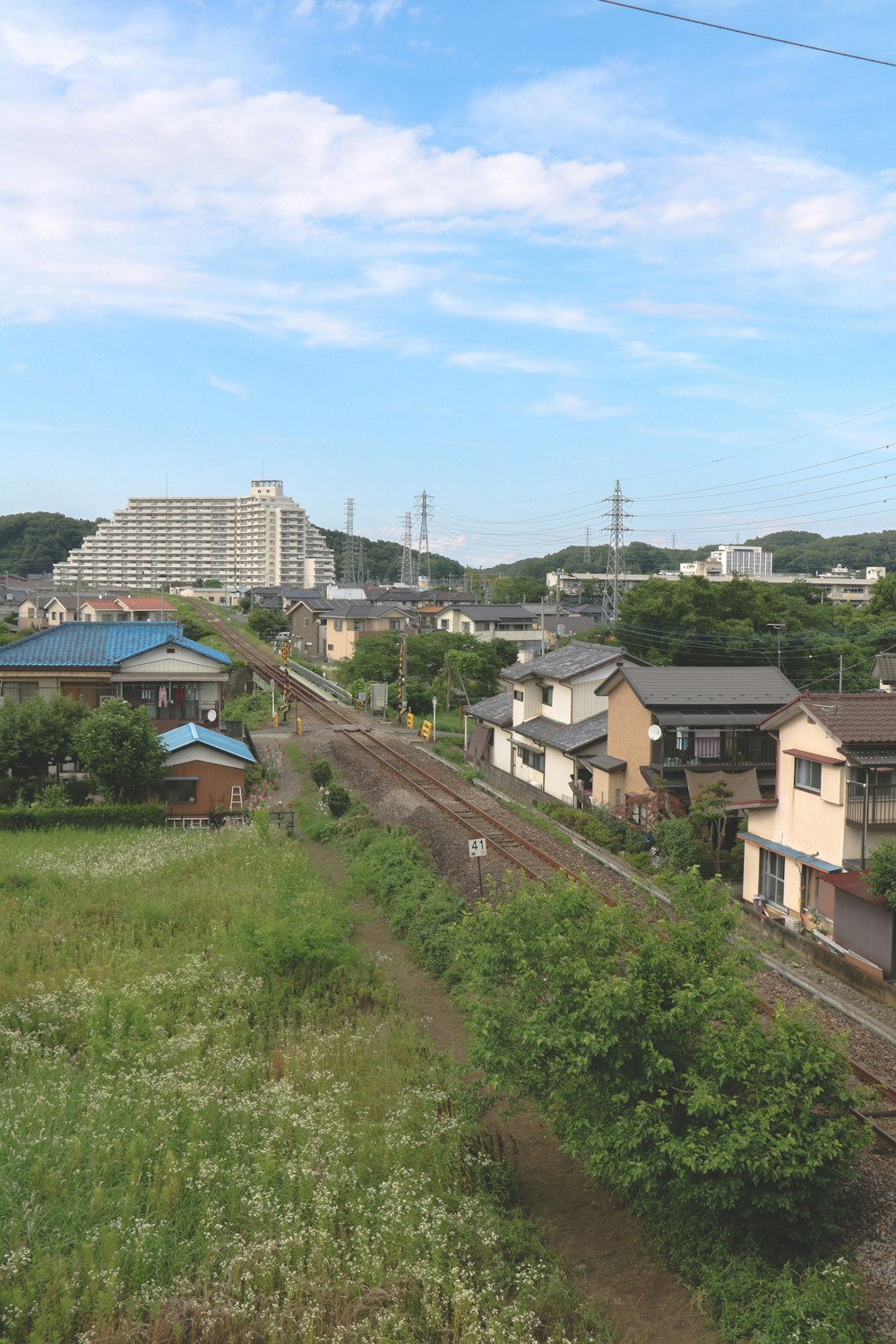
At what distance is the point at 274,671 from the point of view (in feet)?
173

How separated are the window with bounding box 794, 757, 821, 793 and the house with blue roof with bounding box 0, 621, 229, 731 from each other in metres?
18.1

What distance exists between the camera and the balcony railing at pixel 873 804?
15.3 m

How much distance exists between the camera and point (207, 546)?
448ft

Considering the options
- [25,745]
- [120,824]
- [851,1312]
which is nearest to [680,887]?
[851,1312]

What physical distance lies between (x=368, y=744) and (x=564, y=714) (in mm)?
8597

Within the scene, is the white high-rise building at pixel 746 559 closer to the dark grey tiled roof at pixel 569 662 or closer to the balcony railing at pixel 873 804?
the dark grey tiled roof at pixel 569 662

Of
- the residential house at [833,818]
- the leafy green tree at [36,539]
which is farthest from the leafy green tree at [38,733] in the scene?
the leafy green tree at [36,539]

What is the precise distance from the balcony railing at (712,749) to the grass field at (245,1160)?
11192 mm

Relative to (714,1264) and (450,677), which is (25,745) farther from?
(450,677)

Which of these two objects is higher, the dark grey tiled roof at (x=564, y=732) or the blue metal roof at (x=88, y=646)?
the blue metal roof at (x=88, y=646)

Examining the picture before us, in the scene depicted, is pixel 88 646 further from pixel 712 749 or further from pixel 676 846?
pixel 676 846

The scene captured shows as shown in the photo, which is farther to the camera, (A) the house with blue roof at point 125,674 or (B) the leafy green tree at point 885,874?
(A) the house with blue roof at point 125,674

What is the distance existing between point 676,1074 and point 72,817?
17.3m

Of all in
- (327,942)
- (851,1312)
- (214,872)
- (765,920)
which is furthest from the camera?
(214,872)
